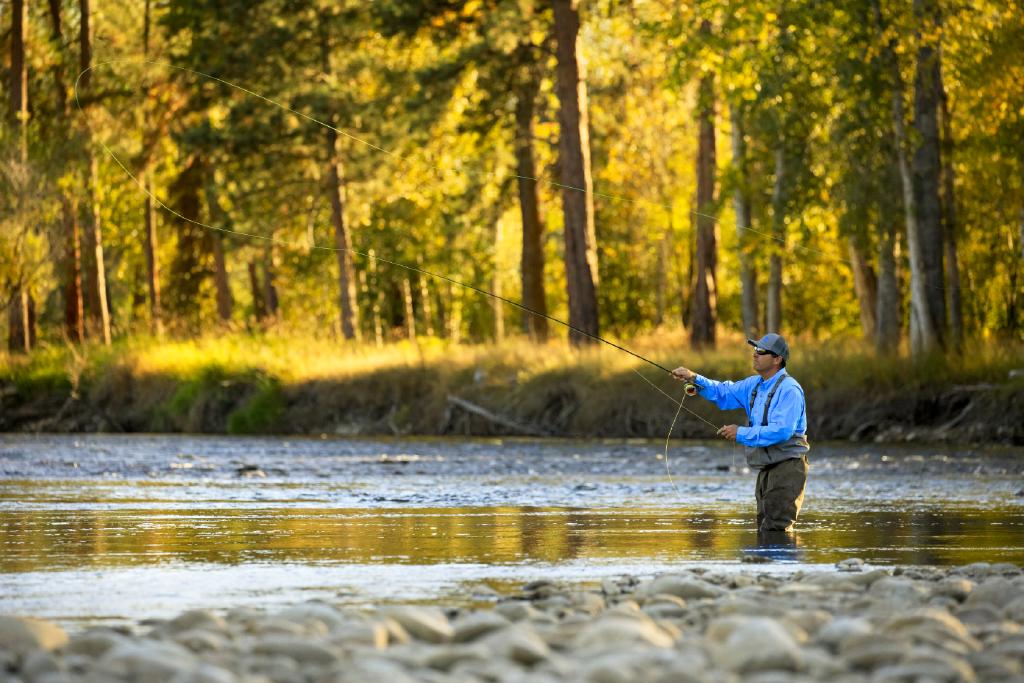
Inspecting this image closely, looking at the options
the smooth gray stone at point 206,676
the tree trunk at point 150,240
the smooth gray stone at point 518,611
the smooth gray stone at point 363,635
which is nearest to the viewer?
the smooth gray stone at point 206,676

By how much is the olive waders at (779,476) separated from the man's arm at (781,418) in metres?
0.04

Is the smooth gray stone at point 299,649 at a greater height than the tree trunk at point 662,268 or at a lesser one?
lesser

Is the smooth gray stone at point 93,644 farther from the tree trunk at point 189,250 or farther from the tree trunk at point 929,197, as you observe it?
the tree trunk at point 189,250

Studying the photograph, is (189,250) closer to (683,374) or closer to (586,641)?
(683,374)

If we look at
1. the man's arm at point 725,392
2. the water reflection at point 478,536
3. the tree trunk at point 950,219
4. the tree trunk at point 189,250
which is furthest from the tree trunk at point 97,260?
the man's arm at point 725,392

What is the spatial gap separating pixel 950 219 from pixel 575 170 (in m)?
6.34

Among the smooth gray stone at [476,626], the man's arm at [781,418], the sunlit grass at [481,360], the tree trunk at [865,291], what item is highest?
the tree trunk at [865,291]

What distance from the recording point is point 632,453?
21703mm

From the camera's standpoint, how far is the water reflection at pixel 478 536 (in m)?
9.70

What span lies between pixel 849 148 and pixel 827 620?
2101cm

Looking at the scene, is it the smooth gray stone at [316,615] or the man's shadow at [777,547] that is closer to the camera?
the smooth gray stone at [316,615]

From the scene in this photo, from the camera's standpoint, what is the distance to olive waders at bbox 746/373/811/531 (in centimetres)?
1094

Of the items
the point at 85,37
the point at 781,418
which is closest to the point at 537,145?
the point at 85,37

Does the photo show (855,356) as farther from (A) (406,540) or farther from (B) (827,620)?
(B) (827,620)
